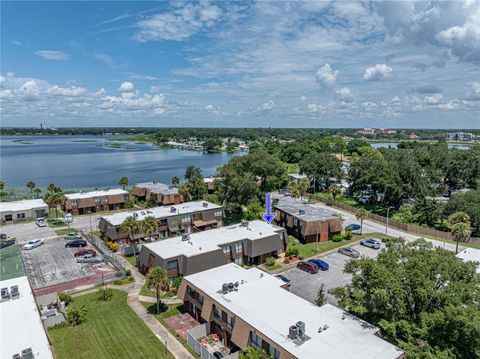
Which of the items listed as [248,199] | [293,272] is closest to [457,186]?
[248,199]

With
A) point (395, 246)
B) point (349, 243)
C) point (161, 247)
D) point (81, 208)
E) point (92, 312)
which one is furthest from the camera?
point (81, 208)

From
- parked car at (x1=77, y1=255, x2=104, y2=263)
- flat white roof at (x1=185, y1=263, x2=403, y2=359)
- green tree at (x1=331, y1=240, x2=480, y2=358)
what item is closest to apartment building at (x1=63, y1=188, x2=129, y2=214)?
parked car at (x1=77, y1=255, x2=104, y2=263)

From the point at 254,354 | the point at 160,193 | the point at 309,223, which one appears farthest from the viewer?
the point at 160,193

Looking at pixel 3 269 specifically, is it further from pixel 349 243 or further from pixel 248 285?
pixel 349 243

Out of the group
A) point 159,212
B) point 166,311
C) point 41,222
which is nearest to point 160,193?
point 159,212

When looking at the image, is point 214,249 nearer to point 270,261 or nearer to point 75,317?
point 270,261

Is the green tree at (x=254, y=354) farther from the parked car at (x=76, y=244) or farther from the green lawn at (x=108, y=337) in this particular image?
the parked car at (x=76, y=244)
